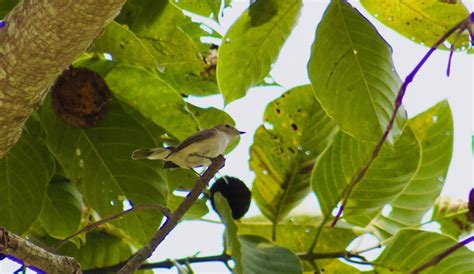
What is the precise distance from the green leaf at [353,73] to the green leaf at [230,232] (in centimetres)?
38

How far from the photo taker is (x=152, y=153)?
237 cm

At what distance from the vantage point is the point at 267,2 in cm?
243

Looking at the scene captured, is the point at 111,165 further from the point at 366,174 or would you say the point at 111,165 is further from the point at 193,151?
the point at 366,174

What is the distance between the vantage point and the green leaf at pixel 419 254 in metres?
2.61

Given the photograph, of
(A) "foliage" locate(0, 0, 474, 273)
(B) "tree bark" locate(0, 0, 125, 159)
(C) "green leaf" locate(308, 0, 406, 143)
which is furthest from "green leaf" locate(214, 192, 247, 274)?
(B) "tree bark" locate(0, 0, 125, 159)

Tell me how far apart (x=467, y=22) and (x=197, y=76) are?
1426 mm

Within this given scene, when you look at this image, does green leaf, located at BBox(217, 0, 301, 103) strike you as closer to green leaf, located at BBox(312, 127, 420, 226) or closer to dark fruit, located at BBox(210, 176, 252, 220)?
dark fruit, located at BBox(210, 176, 252, 220)

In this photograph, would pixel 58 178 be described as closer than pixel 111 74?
No

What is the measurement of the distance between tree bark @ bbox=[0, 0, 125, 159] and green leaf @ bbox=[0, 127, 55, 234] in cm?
54

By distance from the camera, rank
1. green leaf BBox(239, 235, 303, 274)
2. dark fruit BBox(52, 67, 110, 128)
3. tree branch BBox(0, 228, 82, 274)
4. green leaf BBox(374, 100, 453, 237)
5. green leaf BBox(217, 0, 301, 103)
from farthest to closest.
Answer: green leaf BBox(374, 100, 453, 237)
green leaf BBox(217, 0, 301, 103)
dark fruit BBox(52, 67, 110, 128)
green leaf BBox(239, 235, 303, 274)
tree branch BBox(0, 228, 82, 274)

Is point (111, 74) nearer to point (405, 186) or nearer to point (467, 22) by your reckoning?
point (405, 186)

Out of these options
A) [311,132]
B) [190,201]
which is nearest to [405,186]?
[311,132]

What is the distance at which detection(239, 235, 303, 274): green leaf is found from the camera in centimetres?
223

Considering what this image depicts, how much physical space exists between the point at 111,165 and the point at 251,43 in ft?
1.63
